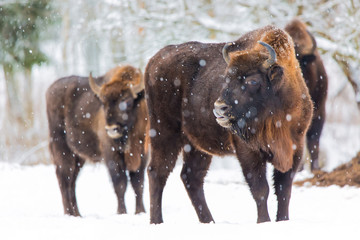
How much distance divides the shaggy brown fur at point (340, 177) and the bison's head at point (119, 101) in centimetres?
294

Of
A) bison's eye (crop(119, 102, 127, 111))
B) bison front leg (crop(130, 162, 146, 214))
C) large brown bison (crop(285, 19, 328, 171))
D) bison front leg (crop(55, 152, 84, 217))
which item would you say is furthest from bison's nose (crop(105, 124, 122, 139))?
large brown bison (crop(285, 19, 328, 171))

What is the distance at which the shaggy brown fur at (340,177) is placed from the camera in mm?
8248

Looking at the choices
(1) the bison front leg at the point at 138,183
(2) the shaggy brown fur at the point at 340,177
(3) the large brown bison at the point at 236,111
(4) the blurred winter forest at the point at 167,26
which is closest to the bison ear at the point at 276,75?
(3) the large brown bison at the point at 236,111

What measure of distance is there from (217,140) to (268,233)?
177cm

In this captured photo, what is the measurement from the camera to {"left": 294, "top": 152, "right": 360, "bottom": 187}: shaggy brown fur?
825 centimetres

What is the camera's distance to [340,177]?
8625 mm

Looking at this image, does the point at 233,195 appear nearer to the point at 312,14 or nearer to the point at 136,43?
the point at 312,14

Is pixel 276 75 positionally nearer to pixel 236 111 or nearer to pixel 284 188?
pixel 236 111

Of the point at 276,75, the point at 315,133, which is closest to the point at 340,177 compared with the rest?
the point at 315,133

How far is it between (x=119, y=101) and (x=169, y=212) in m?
1.79

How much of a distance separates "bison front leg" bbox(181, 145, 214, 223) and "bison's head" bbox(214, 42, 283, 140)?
53.8 inches

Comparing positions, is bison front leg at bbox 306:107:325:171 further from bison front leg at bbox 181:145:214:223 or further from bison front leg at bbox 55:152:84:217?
bison front leg at bbox 55:152:84:217

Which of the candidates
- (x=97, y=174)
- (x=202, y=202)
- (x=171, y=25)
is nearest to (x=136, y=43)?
(x=171, y=25)

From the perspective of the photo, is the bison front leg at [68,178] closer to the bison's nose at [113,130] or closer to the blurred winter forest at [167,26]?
the bison's nose at [113,130]
